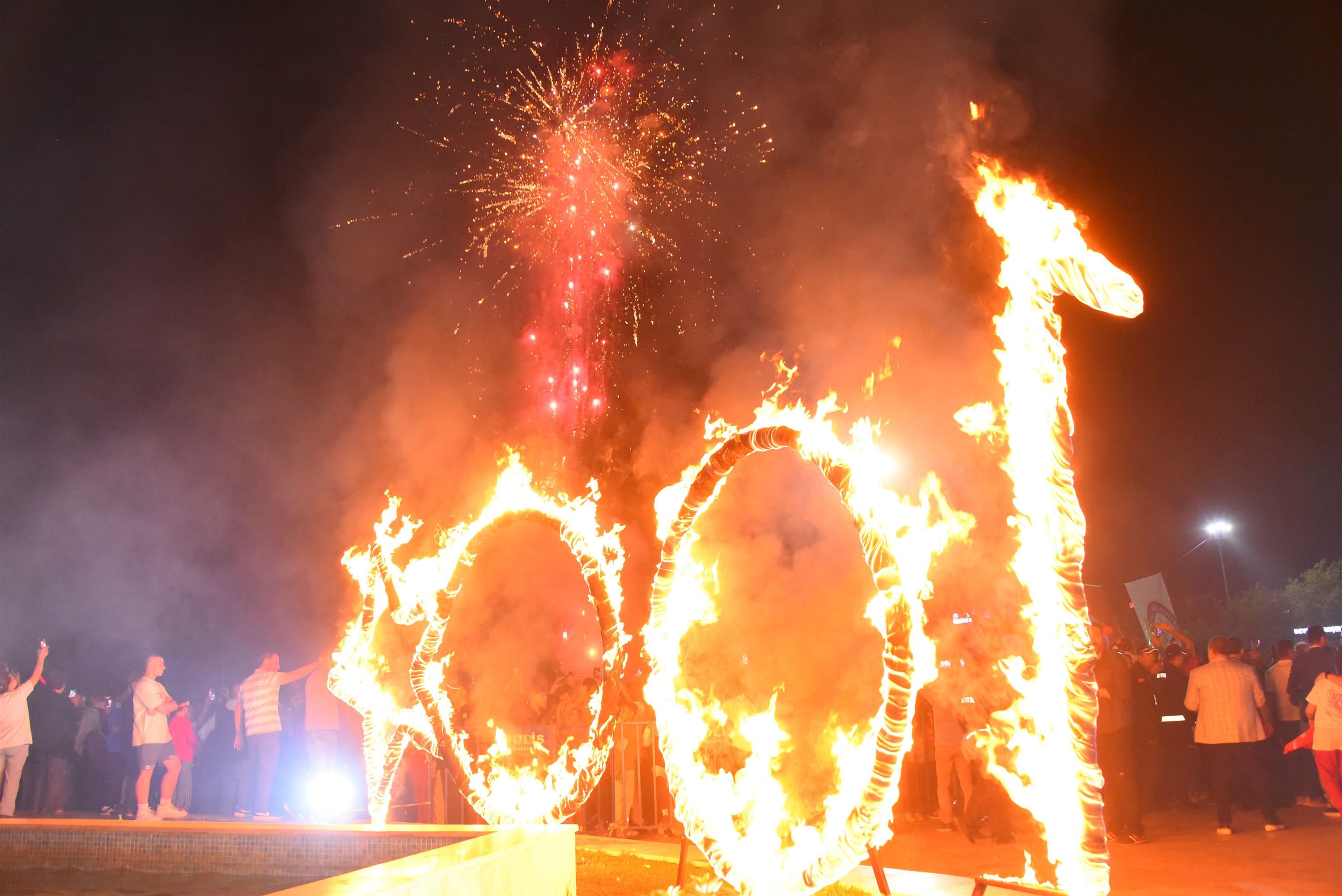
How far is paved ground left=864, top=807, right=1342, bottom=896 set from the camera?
532 cm

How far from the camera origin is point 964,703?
7.83 meters

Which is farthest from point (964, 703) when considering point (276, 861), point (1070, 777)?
point (276, 861)

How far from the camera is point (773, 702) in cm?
539

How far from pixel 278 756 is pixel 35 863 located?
3.63m

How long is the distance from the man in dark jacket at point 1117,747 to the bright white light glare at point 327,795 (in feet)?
23.2

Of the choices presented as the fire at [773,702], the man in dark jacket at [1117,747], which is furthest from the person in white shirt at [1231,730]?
the fire at [773,702]

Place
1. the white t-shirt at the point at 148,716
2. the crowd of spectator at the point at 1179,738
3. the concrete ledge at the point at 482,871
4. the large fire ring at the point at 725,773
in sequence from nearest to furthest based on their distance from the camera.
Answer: the concrete ledge at the point at 482,871, the large fire ring at the point at 725,773, the crowd of spectator at the point at 1179,738, the white t-shirt at the point at 148,716

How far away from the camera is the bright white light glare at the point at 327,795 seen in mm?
9477

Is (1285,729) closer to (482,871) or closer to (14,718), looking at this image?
(482,871)

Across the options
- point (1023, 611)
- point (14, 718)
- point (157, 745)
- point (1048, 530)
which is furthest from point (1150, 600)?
point (14, 718)

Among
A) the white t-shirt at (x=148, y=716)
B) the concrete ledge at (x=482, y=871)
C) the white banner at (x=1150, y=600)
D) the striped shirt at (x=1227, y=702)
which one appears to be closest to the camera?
the concrete ledge at (x=482, y=871)

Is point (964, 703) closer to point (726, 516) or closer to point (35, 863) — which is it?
point (726, 516)

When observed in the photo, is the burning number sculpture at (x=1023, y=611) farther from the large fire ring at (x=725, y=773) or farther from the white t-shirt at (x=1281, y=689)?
the white t-shirt at (x=1281, y=689)

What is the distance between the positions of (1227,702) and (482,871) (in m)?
6.41
